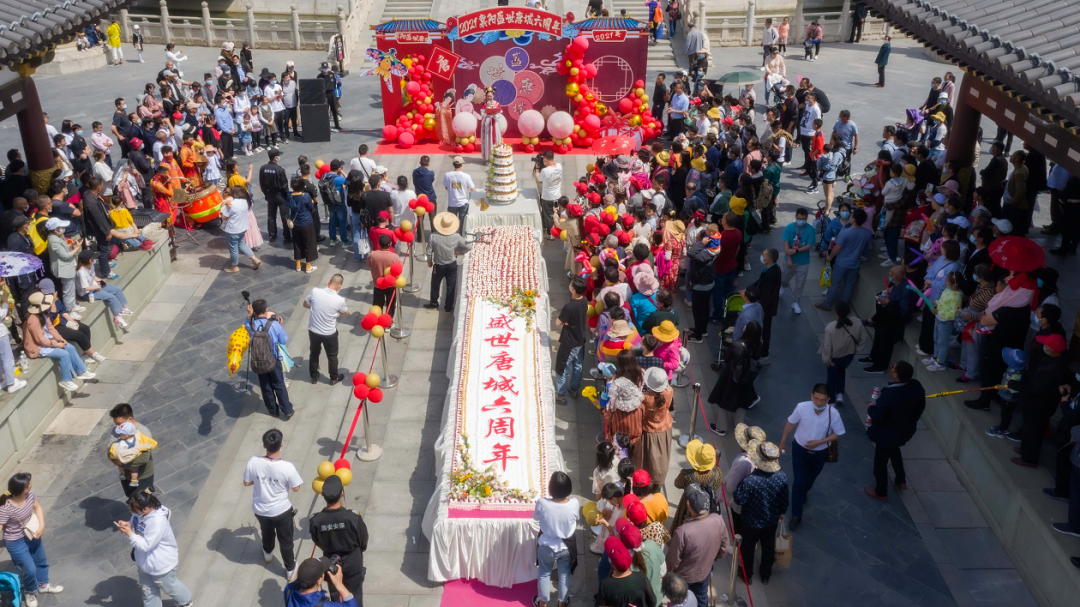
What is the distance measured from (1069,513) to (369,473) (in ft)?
23.8

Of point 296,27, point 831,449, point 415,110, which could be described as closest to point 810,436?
point 831,449

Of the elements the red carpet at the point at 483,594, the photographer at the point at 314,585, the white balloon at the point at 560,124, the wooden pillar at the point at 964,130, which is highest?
the wooden pillar at the point at 964,130

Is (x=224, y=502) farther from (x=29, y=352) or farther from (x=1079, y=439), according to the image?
(x=1079, y=439)

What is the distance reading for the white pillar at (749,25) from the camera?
28109mm

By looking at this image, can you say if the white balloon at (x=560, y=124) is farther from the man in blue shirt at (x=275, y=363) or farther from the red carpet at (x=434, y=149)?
the man in blue shirt at (x=275, y=363)

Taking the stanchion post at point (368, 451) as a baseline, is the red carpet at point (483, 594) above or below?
below

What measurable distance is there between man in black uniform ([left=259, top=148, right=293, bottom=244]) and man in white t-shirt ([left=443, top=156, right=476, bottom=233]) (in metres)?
2.87

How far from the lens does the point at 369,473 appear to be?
994 centimetres

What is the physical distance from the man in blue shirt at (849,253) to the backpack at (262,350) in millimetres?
8045

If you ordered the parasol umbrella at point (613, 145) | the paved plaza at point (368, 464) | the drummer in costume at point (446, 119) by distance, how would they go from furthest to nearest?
the drummer in costume at point (446, 119) → the parasol umbrella at point (613, 145) → the paved plaza at point (368, 464)

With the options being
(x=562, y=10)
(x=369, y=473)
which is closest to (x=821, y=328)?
(x=369, y=473)

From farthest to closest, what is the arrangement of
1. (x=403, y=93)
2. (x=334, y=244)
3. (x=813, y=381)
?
(x=403, y=93), (x=334, y=244), (x=813, y=381)

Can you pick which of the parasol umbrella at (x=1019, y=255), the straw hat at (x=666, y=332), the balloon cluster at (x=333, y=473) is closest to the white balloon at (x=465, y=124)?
the straw hat at (x=666, y=332)

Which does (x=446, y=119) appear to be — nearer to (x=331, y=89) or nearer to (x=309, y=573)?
(x=331, y=89)
